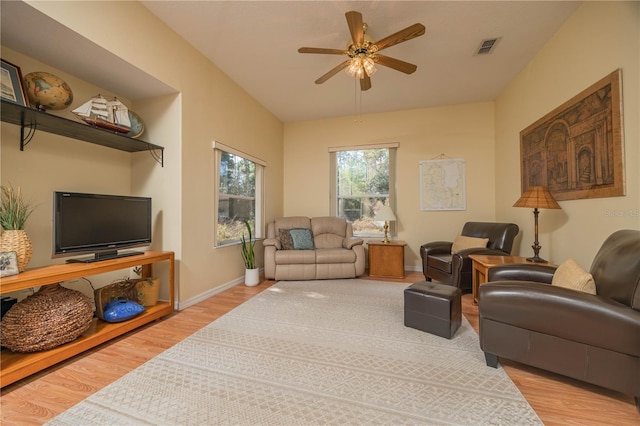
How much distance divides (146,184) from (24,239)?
1.24 m

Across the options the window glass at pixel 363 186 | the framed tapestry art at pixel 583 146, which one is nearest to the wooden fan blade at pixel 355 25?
the framed tapestry art at pixel 583 146

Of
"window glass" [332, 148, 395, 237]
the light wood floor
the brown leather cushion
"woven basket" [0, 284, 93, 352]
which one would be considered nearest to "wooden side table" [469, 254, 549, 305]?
the brown leather cushion

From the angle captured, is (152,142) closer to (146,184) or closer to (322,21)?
(146,184)

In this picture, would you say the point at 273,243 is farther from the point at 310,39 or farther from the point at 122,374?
the point at 310,39

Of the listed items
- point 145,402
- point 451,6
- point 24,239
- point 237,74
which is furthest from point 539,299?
point 237,74

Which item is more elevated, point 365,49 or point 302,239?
point 365,49

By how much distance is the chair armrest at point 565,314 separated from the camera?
4.20 feet

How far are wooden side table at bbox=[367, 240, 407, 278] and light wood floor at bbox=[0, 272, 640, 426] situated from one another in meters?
2.28

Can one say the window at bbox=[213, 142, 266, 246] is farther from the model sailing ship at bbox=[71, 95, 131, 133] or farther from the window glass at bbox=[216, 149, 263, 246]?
the model sailing ship at bbox=[71, 95, 131, 133]

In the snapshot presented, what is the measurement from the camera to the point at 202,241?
302 centimetres

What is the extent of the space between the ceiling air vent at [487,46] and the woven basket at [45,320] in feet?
14.7

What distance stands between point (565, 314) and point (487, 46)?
285 centimetres

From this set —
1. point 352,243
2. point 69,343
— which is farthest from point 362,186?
point 69,343

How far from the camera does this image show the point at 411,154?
4582 millimetres
